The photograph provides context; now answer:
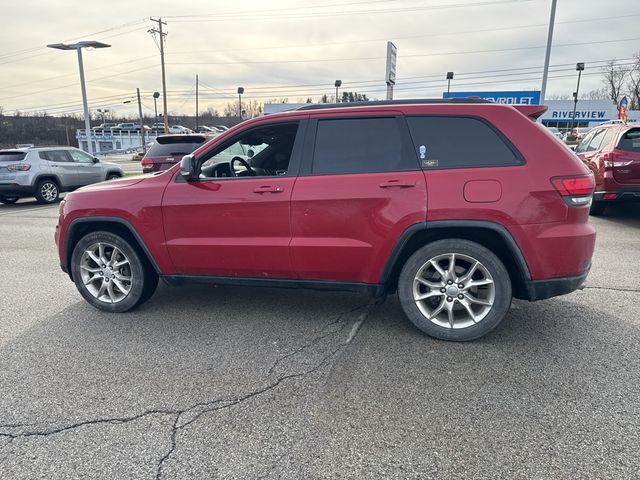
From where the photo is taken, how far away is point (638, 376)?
3039 mm

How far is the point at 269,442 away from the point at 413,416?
86 cm

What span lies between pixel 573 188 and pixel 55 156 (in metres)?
14.4

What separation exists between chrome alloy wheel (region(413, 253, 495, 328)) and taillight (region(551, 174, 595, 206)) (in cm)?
78

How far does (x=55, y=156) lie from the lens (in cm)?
1355

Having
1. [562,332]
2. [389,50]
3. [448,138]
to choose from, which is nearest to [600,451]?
[562,332]

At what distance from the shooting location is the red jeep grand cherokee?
3.35 metres

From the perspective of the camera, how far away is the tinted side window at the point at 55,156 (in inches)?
523

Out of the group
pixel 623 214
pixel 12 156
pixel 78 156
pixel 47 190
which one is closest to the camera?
pixel 623 214

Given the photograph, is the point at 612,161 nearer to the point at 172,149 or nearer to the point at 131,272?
the point at 131,272

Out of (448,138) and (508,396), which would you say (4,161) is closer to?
(448,138)

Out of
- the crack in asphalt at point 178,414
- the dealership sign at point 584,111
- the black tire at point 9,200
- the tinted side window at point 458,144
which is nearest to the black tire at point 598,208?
the tinted side window at point 458,144

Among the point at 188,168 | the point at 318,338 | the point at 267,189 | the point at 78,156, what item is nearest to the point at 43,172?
the point at 78,156

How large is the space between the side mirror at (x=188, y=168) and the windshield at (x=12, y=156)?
11.6 meters

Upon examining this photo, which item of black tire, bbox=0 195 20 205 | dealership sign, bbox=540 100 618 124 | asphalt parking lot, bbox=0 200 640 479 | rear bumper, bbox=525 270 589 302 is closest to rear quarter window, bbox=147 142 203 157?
black tire, bbox=0 195 20 205
